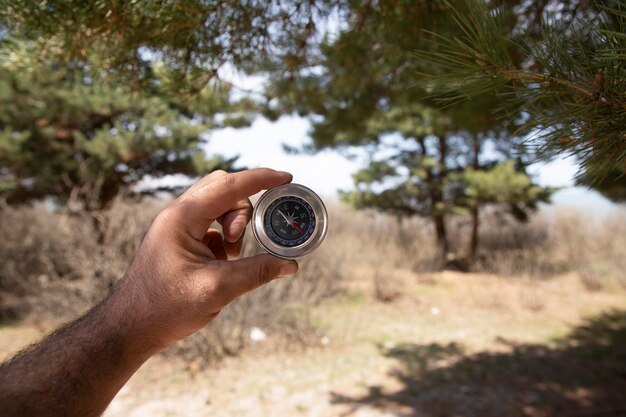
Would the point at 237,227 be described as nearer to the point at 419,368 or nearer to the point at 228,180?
the point at 228,180

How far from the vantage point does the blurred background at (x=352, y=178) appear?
1.32 meters

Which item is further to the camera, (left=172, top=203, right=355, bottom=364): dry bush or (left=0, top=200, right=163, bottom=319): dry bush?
(left=0, top=200, right=163, bottom=319): dry bush

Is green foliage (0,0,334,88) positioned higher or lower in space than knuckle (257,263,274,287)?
higher

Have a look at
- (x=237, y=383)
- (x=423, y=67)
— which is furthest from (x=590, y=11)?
(x=237, y=383)

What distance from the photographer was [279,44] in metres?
2.04

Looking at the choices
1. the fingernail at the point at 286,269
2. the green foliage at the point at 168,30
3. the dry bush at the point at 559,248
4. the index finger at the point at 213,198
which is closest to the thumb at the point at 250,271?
the fingernail at the point at 286,269

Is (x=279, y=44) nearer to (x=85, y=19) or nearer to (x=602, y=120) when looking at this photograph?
(x=85, y=19)

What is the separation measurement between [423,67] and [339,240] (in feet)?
20.4

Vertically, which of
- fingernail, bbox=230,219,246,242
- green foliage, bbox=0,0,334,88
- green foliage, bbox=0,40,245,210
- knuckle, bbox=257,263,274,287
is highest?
green foliage, bbox=0,40,245,210

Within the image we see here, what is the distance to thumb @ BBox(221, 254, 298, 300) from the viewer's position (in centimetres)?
110

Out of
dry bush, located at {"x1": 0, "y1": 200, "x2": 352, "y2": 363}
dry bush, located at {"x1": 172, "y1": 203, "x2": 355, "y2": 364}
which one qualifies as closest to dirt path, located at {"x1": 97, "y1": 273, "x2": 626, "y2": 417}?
dry bush, located at {"x1": 172, "y1": 203, "x2": 355, "y2": 364}

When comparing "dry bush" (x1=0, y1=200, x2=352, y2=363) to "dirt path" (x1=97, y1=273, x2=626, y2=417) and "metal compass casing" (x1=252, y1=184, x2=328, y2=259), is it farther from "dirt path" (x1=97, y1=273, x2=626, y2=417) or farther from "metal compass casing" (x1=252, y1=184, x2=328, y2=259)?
"metal compass casing" (x1=252, y1=184, x2=328, y2=259)

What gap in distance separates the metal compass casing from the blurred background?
52 centimetres

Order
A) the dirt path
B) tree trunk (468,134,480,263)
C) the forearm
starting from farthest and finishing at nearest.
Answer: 1. tree trunk (468,134,480,263)
2. the dirt path
3. the forearm
